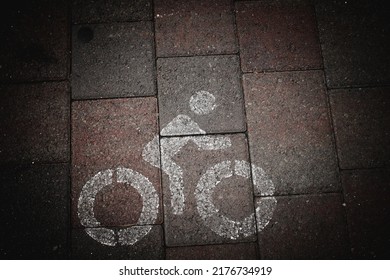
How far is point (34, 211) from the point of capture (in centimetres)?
245

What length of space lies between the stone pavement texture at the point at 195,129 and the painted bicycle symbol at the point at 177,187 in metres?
0.01

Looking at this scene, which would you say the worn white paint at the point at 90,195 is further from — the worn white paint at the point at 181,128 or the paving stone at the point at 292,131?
the paving stone at the point at 292,131

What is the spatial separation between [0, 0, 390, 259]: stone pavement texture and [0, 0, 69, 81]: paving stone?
0.01m

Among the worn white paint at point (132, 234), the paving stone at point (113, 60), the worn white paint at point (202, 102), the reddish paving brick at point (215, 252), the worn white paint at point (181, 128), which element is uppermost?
the paving stone at point (113, 60)

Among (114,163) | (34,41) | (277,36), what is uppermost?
(34,41)

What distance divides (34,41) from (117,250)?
2088mm

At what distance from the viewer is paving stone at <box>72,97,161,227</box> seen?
2449 millimetres

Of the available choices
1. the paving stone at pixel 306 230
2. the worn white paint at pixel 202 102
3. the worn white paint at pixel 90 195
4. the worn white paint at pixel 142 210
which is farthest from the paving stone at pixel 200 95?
the paving stone at pixel 306 230

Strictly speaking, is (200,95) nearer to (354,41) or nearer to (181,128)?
(181,128)

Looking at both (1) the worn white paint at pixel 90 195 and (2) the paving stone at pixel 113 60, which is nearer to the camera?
(1) the worn white paint at pixel 90 195

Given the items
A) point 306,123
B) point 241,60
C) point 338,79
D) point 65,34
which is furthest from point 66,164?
point 338,79

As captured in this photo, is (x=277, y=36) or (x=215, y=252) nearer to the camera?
(x=215, y=252)

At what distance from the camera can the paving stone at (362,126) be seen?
2.53m

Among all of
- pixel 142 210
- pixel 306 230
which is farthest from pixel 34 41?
pixel 306 230
